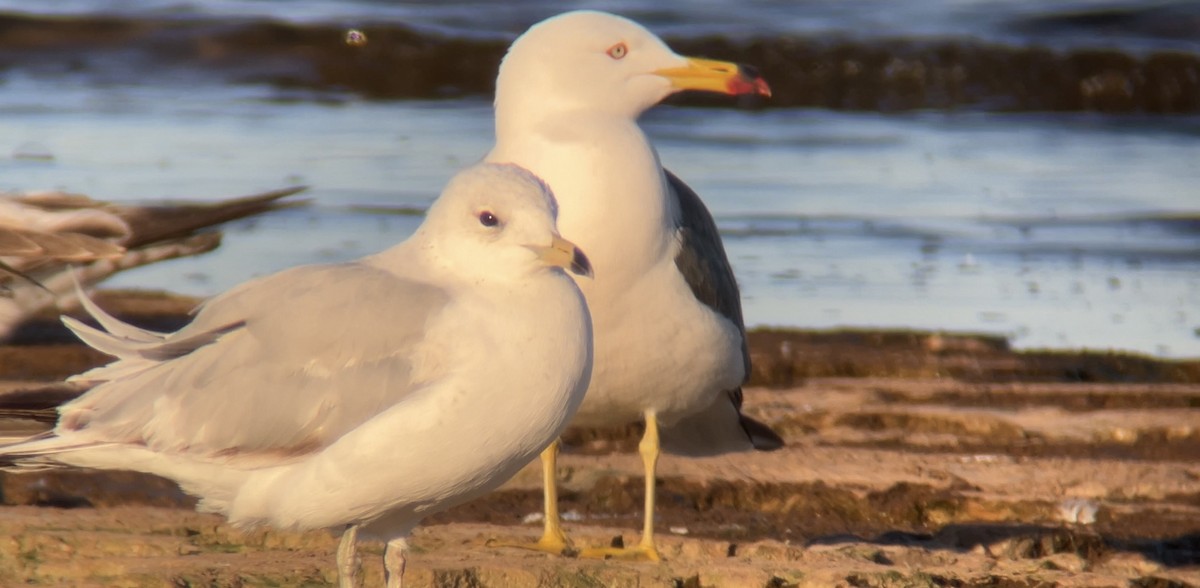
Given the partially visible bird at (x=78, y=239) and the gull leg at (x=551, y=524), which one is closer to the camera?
the gull leg at (x=551, y=524)

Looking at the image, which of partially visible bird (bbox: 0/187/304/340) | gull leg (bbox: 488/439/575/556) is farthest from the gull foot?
partially visible bird (bbox: 0/187/304/340)

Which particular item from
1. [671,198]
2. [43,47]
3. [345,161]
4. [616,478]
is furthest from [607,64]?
[43,47]

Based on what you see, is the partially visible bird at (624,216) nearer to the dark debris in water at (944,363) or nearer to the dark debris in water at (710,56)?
the dark debris in water at (944,363)

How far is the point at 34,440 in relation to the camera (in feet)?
11.8

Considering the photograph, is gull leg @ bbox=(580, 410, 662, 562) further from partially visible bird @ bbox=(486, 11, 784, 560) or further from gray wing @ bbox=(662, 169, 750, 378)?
gray wing @ bbox=(662, 169, 750, 378)

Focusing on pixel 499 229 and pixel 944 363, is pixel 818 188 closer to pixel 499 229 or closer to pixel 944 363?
pixel 944 363

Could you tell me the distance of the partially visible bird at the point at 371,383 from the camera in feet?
10.9

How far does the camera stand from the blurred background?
834cm

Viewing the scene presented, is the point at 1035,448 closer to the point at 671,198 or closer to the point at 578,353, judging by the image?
the point at 671,198

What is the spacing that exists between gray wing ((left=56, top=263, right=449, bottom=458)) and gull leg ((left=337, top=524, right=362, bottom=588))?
0.25 m

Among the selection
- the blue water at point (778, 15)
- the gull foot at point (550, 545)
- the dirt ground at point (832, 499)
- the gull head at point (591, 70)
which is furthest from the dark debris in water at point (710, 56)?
the gull foot at point (550, 545)

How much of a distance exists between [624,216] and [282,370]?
52.1 inches

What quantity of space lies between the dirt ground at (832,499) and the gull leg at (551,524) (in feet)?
0.28

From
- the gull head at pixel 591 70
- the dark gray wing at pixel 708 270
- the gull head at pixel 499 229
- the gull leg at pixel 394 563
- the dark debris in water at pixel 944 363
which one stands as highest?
the gull head at pixel 591 70
